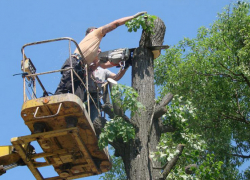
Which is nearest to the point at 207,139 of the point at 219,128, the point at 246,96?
the point at 219,128

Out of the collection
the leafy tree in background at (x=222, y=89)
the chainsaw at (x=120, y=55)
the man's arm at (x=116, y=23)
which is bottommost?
the leafy tree in background at (x=222, y=89)

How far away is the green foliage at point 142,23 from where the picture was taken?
35.2ft

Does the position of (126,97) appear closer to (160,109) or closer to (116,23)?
(160,109)

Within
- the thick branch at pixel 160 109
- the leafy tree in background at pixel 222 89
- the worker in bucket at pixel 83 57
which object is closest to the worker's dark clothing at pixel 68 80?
the worker in bucket at pixel 83 57

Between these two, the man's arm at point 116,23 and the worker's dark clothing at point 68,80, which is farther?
the man's arm at point 116,23

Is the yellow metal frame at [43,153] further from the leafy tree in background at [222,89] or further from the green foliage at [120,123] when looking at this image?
the leafy tree in background at [222,89]

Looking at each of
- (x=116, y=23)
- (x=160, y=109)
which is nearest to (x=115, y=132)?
(x=160, y=109)

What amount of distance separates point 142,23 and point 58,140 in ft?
8.89

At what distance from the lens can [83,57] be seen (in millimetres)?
10695

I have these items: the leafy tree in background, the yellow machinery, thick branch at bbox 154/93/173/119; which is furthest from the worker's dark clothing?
the leafy tree in background

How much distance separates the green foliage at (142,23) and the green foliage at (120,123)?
1584 mm

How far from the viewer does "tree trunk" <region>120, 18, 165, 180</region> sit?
373 inches

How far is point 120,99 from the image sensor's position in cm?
967

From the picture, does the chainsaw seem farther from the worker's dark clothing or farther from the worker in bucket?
the worker's dark clothing
